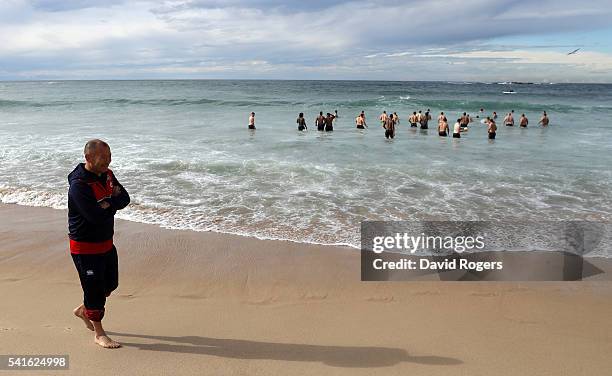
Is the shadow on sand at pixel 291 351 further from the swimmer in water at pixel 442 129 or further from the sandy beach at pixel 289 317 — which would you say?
the swimmer in water at pixel 442 129

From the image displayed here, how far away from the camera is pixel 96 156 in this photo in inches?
121

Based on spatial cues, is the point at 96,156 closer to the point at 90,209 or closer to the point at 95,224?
the point at 90,209

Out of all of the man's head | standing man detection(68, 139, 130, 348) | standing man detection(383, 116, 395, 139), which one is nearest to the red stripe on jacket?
standing man detection(68, 139, 130, 348)

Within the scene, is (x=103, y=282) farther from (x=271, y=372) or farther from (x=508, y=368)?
(x=508, y=368)

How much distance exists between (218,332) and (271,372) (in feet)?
2.62

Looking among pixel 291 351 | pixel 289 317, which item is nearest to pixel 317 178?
pixel 289 317

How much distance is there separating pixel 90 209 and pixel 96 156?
14.3 inches

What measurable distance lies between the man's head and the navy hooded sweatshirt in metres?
0.06

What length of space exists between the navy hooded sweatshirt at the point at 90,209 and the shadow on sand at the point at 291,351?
35.5 inches

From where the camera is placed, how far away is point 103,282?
3.40m

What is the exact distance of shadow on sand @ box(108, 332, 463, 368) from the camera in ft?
11.3

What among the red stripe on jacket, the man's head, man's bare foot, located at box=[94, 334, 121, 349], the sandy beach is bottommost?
the sandy beach

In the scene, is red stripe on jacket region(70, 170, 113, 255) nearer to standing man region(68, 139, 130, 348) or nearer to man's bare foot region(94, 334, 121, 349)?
standing man region(68, 139, 130, 348)

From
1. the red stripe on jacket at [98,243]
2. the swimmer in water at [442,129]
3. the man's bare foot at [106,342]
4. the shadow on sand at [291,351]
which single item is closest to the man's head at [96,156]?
the red stripe on jacket at [98,243]
